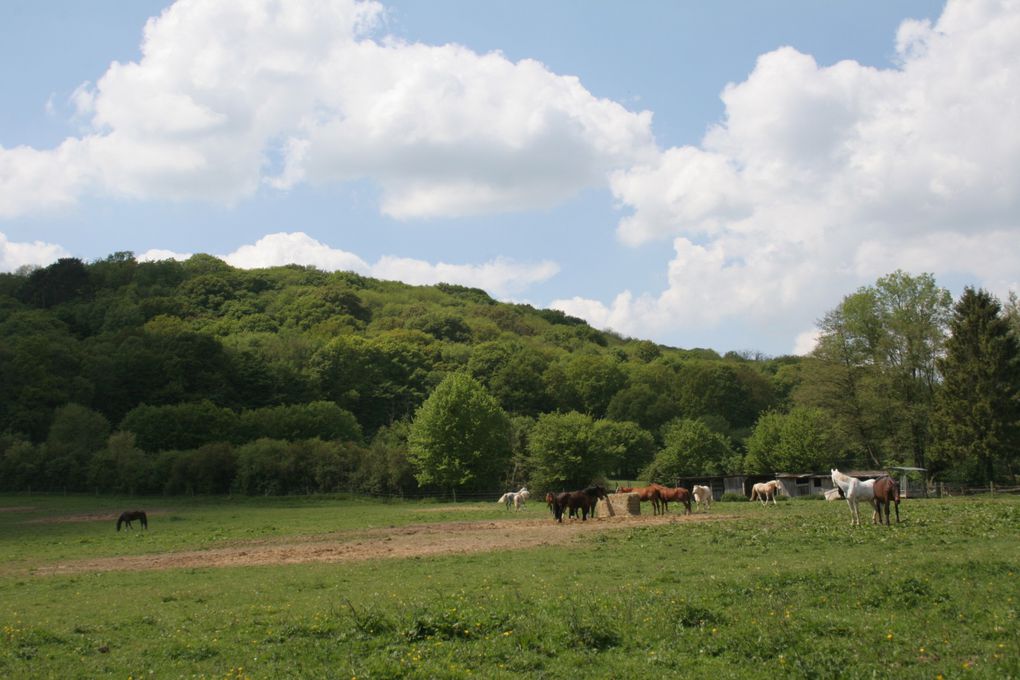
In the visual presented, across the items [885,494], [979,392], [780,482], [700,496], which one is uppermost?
[979,392]

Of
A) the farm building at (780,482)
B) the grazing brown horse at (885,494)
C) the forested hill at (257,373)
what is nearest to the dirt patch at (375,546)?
the grazing brown horse at (885,494)

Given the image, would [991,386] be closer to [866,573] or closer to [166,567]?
[866,573]

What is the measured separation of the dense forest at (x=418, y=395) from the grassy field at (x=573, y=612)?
36.5 m

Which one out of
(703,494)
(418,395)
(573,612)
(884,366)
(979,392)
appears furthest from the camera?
(418,395)

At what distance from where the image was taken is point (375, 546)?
2744 cm

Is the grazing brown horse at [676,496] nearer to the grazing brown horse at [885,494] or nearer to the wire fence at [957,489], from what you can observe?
the grazing brown horse at [885,494]

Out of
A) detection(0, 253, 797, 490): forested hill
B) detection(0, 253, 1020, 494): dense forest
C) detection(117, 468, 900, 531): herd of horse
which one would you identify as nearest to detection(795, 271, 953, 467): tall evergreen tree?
detection(0, 253, 1020, 494): dense forest

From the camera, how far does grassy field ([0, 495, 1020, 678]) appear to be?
9.98 m

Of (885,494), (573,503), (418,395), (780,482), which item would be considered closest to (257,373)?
(418,395)

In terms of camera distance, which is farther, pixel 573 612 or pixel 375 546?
pixel 375 546

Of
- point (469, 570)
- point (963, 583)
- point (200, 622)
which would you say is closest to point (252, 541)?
point (469, 570)

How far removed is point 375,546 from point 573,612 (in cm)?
1717

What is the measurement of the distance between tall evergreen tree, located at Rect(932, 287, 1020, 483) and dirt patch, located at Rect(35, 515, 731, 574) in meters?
26.3

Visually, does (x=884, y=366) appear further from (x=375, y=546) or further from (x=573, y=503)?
(x=375, y=546)
